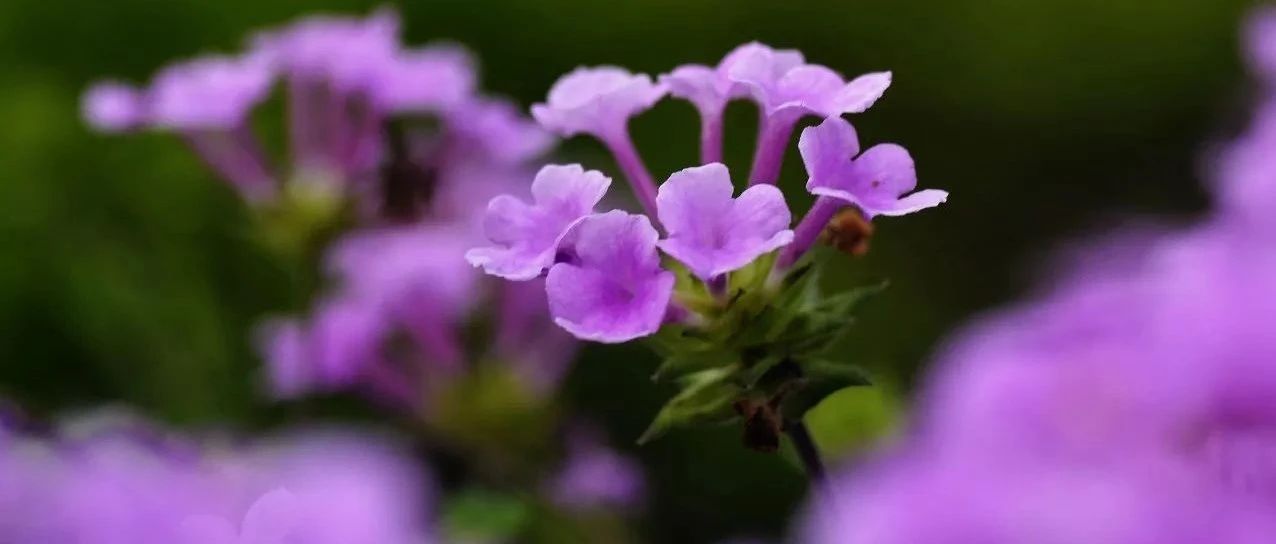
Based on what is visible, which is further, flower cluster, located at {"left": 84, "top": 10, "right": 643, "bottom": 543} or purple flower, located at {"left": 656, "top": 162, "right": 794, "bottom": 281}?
flower cluster, located at {"left": 84, "top": 10, "right": 643, "bottom": 543}

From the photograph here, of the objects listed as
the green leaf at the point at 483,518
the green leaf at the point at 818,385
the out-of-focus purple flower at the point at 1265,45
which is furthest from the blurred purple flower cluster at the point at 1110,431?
the out-of-focus purple flower at the point at 1265,45

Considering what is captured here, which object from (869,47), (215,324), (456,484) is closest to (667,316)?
(456,484)

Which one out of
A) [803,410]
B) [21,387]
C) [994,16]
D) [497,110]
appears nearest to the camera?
[803,410]

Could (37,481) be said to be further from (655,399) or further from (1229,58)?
(1229,58)

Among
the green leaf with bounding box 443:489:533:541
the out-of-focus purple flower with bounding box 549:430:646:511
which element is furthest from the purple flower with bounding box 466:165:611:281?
the out-of-focus purple flower with bounding box 549:430:646:511

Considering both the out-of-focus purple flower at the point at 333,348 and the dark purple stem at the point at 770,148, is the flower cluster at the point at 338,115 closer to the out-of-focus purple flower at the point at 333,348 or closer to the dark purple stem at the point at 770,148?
the out-of-focus purple flower at the point at 333,348

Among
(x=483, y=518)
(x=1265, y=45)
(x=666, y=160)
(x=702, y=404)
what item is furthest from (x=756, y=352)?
(x=666, y=160)

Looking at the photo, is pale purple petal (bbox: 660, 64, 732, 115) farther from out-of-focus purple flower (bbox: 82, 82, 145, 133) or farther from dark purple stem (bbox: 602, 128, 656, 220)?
out-of-focus purple flower (bbox: 82, 82, 145, 133)
